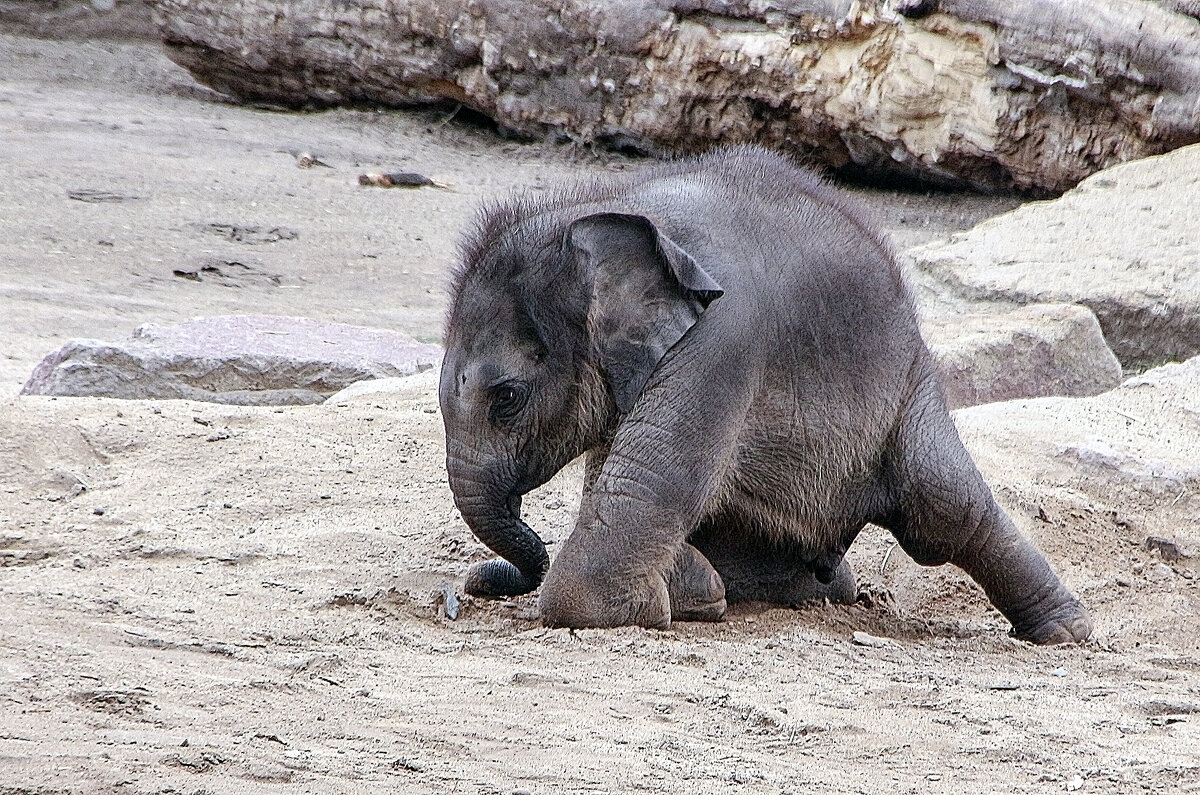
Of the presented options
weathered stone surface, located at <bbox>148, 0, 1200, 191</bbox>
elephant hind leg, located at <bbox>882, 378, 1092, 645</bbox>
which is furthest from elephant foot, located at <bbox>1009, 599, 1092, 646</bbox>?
weathered stone surface, located at <bbox>148, 0, 1200, 191</bbox>

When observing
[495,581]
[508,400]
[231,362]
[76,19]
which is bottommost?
[76,19]

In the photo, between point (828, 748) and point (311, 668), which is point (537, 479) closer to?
point (311, 668)

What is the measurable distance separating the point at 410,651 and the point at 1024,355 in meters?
4.46

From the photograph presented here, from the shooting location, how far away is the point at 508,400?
177 inches

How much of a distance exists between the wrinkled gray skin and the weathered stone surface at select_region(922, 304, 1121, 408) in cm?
229

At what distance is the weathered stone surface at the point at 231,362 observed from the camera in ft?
22.4

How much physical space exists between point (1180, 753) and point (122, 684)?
7.55ft

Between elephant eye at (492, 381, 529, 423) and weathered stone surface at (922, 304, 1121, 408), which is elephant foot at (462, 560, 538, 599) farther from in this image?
weathered stone surface at (922, 304, 1121, 408)

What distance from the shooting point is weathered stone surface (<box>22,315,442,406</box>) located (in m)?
6.84

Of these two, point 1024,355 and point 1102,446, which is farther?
point 1024,355

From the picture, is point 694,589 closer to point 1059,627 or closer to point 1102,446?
point 1059,627

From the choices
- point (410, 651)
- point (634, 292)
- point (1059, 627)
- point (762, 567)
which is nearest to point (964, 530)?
point (1059, 627)

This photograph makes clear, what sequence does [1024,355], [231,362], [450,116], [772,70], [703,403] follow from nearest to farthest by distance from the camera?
1. [703,403]
2. [231,362]
3. [1024,355]
4. [772,70]
5. [450,116]

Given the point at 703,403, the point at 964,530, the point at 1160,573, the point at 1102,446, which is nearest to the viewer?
the point at 703,403
